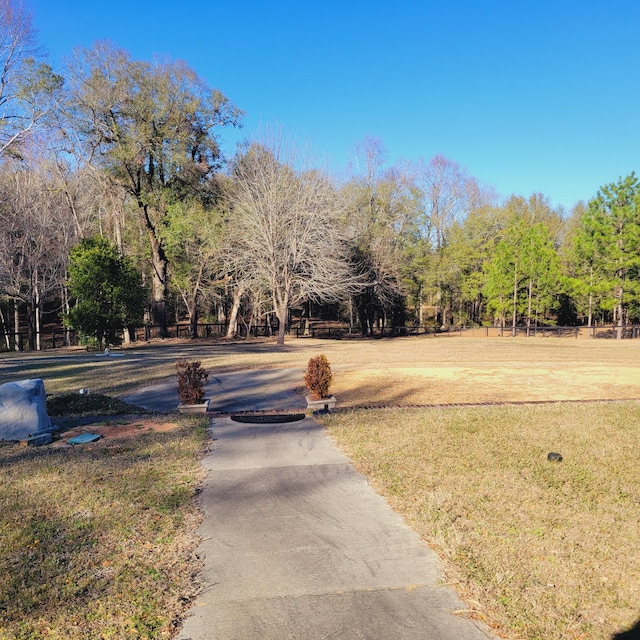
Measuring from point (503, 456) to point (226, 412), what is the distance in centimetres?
462

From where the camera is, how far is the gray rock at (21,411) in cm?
654

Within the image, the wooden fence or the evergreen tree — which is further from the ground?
the evergreen tree

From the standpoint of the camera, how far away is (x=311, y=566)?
10.6ft

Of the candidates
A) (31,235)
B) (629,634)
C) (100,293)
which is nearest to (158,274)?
(31,235)

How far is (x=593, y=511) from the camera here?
4.10 meters

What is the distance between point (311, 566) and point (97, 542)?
153 centimetres

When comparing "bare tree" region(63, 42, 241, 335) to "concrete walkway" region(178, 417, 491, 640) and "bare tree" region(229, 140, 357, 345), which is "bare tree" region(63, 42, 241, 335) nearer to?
"bare tree" region(229, 140, 357, 345)

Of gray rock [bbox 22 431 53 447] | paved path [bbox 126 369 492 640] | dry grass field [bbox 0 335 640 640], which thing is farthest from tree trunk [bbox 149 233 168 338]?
paved path [bbox 126 369 492 640]

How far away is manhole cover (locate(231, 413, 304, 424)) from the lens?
309 inches

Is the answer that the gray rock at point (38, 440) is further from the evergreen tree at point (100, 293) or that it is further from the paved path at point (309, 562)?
the evergreen tree at point (100, 293)

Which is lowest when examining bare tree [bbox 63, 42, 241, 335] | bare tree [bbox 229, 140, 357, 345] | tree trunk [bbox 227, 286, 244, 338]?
tree trunk [bbox 227, 286, 244, 338]

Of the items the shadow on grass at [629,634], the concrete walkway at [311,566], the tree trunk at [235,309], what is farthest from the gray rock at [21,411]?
the tree trunk at [235,309]

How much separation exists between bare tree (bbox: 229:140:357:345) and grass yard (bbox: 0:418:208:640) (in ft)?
Answer: 64.2

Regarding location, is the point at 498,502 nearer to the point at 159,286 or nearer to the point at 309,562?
the point at 309,562
